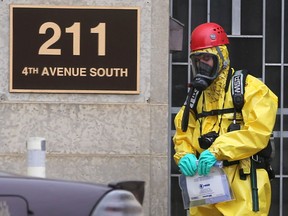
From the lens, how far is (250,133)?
20.2ft

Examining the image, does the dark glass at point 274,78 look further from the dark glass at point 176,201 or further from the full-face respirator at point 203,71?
the full-face respirator at point 203,71

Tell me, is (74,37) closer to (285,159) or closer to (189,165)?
(189,165)

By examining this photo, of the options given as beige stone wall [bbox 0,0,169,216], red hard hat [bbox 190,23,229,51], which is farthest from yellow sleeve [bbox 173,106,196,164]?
beige stone wall [bbox 0,0,169,216]

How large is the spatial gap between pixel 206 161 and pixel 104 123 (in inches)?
87.1

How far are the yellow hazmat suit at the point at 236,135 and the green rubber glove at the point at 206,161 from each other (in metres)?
0.03

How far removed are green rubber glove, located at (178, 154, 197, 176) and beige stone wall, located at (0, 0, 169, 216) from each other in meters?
1.82

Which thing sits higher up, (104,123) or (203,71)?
(203,71)

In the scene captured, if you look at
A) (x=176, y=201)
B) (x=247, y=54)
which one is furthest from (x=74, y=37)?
(x=176, y=201)

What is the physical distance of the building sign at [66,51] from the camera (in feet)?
26.7

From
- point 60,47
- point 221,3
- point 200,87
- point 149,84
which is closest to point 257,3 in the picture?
point 221,3

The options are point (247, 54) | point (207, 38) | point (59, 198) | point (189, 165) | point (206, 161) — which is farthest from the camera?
point (247, 54)

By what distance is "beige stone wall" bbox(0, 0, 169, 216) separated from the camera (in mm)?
8156

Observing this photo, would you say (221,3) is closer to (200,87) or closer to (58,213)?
(200,87)

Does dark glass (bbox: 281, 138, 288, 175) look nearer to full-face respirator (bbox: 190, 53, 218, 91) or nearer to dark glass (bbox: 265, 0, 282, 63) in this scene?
dark glass (bbox: 265, 0, 282, 63)
